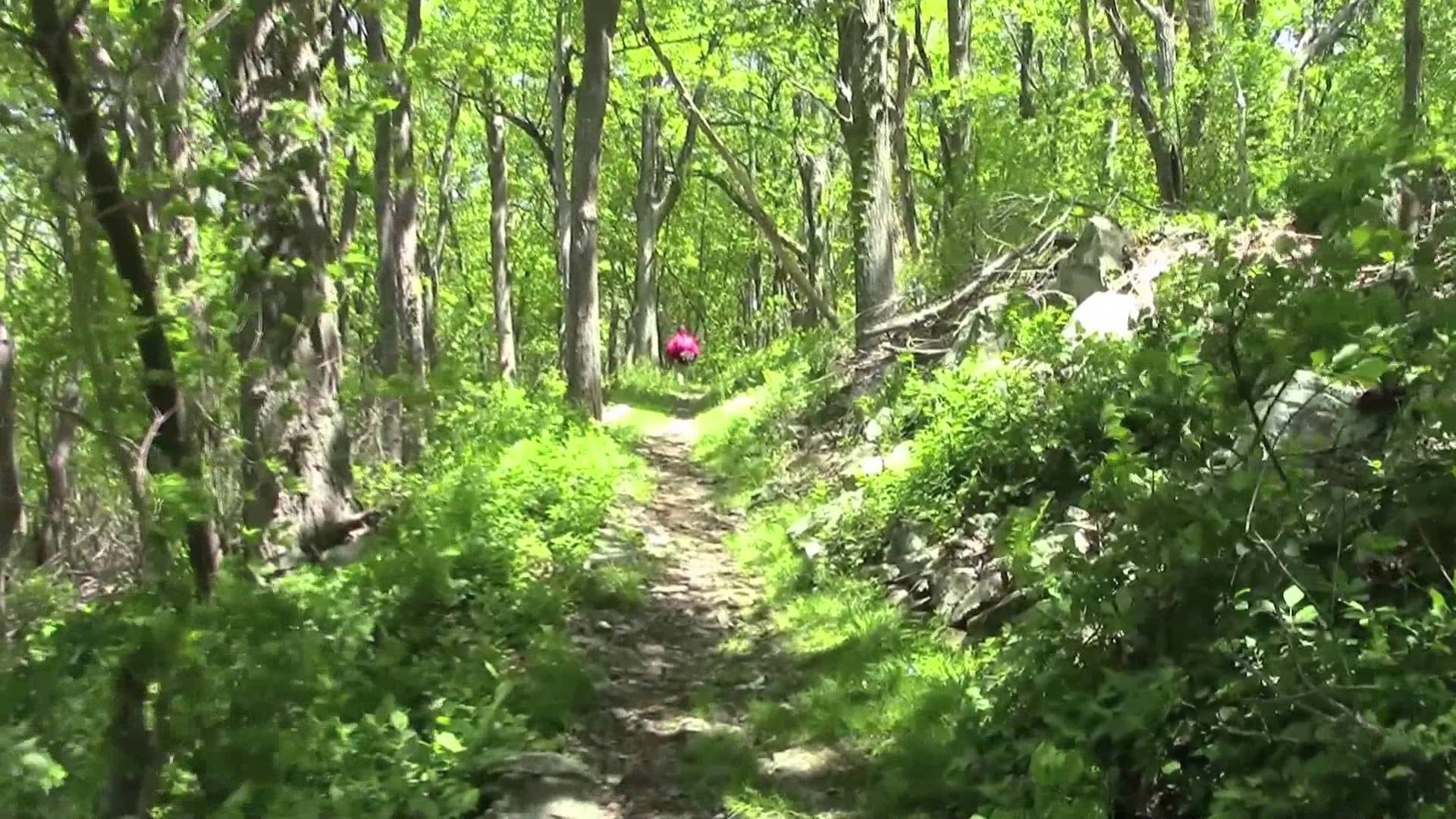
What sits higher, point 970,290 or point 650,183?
point 650,183

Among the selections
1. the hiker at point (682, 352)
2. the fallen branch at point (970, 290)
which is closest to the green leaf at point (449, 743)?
the fallen branch at point (970, 290)

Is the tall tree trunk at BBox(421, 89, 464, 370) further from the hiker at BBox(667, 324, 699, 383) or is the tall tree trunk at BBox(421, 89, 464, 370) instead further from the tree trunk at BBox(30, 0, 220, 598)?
the tree trunk at BBox(30, 0, 220, 598)

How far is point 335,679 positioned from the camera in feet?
15.7

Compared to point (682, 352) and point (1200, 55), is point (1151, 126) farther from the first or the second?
point (682, 352)

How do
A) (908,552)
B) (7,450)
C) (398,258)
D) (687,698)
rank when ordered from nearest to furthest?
1. (7,450)
2. (687,698)
3. (908,552)
4. (398,258)

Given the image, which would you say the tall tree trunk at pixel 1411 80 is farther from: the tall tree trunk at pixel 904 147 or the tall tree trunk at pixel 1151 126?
the tall tree trunk at pixel 904 147

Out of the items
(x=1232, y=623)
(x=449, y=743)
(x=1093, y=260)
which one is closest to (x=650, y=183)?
(x=1093, y=260)

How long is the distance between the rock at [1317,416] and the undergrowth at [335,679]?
3.53m

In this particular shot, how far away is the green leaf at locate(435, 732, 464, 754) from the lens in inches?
176

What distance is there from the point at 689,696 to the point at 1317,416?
131 inches

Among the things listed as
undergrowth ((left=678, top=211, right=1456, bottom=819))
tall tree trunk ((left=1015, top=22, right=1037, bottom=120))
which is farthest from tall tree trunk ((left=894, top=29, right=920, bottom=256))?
undergrowth ((left=678, top=211, right=1456, bottom=819))

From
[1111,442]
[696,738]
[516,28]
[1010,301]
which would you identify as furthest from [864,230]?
[516,28]

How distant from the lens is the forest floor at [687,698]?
14.8 ft

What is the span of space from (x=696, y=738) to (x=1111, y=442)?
2943 millimetres
